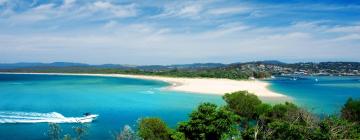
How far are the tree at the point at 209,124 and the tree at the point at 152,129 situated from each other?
2.56 meters

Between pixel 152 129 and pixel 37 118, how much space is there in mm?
29706

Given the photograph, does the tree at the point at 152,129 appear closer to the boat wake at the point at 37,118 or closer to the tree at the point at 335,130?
the tree at the point at 335,130

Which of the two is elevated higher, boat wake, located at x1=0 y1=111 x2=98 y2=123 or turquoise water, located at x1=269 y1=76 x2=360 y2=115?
boat wake, located at x1=0 y1=111 x2=98 y2=123

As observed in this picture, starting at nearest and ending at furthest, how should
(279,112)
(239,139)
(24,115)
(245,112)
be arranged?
(239,139), (279,112), (245,112), (24,115)

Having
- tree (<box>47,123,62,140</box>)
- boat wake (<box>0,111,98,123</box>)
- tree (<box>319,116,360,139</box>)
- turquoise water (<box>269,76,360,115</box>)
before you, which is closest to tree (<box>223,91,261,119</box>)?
turquoise water (<box>269,76,360,115</box>)

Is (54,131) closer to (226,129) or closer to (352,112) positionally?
(226,129)

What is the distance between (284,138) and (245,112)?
17270mm

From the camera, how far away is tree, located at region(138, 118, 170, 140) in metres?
30.9

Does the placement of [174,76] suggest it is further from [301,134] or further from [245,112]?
[301,134]

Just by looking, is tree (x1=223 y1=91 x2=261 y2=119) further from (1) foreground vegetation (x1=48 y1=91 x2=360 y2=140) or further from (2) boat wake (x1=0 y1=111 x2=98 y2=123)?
(2) boat wake (x1=0 y1=111 x2=98 y2=123)

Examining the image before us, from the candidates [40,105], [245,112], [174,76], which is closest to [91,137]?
[245,112]

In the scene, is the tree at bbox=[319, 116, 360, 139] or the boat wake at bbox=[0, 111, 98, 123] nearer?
the tree at bbox=[319, 116, 360, 139]

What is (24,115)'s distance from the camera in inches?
2349

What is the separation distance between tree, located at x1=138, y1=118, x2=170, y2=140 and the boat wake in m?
22.5
